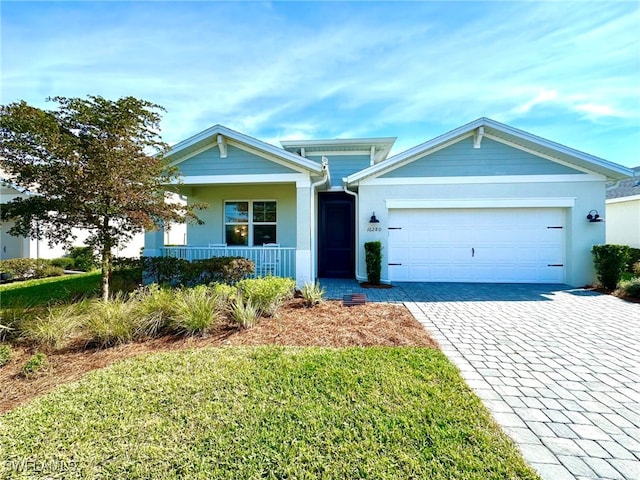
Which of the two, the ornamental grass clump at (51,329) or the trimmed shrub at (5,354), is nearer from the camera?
the trimmed shrub at (5,354)

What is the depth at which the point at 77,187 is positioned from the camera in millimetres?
5094

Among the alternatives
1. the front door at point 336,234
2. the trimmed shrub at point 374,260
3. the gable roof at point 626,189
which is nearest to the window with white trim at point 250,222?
the front door at point 336,234

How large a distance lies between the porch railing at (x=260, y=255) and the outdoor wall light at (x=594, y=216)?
9.34 meters

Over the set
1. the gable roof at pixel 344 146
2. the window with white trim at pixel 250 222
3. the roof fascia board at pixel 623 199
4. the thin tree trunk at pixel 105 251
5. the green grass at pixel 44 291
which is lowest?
the green grass at pixel 44 291

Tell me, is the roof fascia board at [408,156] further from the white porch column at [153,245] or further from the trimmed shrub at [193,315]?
the white porch column at [153,245]

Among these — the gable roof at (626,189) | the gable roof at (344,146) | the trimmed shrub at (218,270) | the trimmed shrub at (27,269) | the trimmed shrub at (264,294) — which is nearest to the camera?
the trimmed shrub at (264,294)

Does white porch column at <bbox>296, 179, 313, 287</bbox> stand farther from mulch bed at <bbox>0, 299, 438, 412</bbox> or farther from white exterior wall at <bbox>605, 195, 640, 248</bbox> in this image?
white exterior wall at <bbox>605, 195, 640, 248</bbox>

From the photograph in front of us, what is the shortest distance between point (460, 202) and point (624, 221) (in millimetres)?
13389

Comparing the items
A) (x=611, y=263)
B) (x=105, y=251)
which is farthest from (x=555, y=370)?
(x=105, y=251)

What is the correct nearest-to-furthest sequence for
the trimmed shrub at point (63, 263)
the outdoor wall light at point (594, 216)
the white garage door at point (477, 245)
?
the outdoor wall light at point (594, 216) < the white garage door at point (477, 245) < the trimmed shrub at point (63, 263)

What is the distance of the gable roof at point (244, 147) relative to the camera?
8.16m

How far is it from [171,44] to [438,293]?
30.6ft

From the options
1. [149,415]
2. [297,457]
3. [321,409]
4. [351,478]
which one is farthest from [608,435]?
[149,415]

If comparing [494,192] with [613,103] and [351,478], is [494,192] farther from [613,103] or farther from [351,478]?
[351,478]
